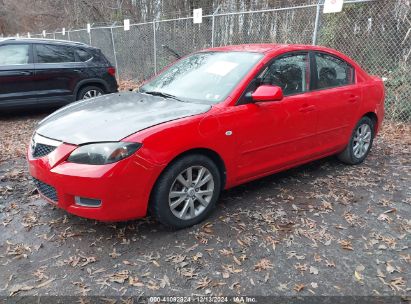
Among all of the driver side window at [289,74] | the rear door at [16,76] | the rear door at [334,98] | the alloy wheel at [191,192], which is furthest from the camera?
the rear door at [16,76]

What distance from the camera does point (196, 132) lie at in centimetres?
345

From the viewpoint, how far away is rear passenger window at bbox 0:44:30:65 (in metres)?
7.41

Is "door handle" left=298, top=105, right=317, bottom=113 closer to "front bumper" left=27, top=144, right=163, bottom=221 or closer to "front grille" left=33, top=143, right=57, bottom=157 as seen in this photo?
"front bumper" left=27, top=144, right=163, bottom=221

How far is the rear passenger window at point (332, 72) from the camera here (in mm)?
4672

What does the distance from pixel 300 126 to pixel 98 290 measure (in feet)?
8.92

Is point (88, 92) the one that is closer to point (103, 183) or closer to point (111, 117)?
point (111, 117)

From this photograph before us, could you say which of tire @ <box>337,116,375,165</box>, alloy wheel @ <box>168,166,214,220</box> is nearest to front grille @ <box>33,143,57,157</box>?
alloy wheel @ <box>168,166,214,220</box>

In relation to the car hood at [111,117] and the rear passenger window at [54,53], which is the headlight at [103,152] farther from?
the rear passenger window at [54,53]

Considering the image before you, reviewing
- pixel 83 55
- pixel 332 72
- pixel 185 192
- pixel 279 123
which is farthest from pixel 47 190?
pixel 83 55

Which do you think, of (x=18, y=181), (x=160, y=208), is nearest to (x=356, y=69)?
(x=160, y=208)

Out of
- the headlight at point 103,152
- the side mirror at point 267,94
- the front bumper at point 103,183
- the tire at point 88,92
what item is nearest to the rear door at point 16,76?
the tire at point 88,92

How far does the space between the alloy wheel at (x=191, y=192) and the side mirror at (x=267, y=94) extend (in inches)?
34.1

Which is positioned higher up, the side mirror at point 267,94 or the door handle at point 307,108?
the side mirror at point 267,94

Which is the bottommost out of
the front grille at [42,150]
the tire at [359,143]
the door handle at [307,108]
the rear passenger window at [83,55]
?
the tire at [359,143]
